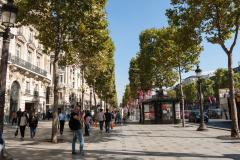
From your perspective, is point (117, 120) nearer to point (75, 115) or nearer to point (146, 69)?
point (146, 69)

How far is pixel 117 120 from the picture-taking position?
3572cm

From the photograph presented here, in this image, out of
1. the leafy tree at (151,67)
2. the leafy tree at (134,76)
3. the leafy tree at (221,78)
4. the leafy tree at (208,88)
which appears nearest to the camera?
the leafy tree at (151,67)

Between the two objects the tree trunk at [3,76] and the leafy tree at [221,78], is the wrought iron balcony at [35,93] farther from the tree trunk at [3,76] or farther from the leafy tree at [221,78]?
the leafy tree at [221,78]

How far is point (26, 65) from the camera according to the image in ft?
122

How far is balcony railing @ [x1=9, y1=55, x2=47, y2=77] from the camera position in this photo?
108ft

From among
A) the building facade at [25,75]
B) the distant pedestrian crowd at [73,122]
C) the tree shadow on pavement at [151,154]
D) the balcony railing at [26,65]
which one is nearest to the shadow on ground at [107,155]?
the tree shadow on pavement at [151,154]

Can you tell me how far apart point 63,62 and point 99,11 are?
17.6 feet

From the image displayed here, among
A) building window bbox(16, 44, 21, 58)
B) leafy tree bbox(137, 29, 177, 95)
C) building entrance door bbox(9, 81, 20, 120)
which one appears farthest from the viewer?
leafy tree bbox(137, 29, 177, 95)

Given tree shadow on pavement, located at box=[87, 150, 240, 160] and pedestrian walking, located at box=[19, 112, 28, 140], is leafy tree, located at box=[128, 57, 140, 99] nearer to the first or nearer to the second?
pedestrian walking, located at box=[19, 112, 28, 140]

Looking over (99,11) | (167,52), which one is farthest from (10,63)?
(99,11)

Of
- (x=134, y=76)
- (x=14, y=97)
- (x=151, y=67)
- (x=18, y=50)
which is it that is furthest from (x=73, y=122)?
(x=134, y=76)

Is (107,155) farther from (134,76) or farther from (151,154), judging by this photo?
(134,76)

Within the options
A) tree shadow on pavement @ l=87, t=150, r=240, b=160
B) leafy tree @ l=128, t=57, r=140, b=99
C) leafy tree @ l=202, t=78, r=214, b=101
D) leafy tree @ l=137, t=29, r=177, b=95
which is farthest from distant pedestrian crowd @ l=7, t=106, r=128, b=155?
leafy tree @ l=202, t=78, r=214, b=101

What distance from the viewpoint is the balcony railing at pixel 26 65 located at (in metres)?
33.0
